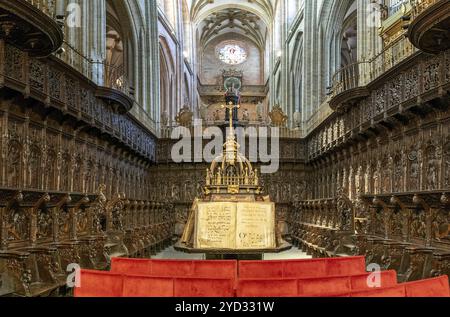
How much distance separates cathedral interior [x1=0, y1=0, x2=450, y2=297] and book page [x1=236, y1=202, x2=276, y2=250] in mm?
743

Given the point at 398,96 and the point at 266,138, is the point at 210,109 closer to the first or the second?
the point at 266,138

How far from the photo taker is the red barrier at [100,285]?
3828mm

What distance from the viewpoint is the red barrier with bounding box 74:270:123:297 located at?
383cm

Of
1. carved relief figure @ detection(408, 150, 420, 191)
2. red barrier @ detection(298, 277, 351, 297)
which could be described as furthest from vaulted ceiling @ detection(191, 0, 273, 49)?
red barrier @ detection(298, 277, 351, 297)

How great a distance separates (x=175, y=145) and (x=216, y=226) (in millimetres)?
15828

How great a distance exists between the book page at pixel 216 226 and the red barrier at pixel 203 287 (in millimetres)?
2508

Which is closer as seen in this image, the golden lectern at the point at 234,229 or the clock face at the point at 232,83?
the golden lectern at the point at 234,229

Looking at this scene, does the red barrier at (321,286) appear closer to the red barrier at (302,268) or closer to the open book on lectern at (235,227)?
the red barrier at (302,268)

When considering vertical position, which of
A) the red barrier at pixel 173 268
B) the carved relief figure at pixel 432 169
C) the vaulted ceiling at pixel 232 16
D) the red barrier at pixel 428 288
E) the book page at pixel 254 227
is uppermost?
the vaulted ceiling at pixel 232 16

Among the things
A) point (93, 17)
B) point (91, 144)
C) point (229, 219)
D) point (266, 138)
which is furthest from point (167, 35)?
point (229, 219)

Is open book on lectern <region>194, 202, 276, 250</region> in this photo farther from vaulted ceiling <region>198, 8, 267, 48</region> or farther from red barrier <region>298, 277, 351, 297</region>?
vaulted ceiling <region>198, 8, 267, 48</region>

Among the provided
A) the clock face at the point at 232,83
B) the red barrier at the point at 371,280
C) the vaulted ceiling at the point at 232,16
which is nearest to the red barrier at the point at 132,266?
the red barrier at the point at 371,280

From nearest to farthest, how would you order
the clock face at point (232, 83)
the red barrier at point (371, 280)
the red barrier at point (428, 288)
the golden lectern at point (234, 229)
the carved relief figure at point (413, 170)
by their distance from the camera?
the red barrier at point (428, 288) < the red barrier at point (371, 280) < the golden lectern at point (234, 229) < the carved relief figure at point (413, 170) < the clock face at point (232, 83)

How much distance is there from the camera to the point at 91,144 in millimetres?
13469
